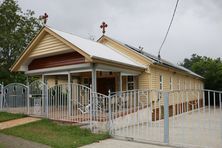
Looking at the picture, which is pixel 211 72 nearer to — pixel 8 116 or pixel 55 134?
pixel 8 116

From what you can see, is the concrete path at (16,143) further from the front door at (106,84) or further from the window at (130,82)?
the window at (130,82)

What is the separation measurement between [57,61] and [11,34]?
11.6 metres

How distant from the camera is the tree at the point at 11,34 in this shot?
2438cm

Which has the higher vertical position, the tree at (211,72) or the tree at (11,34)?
the tree at (11,34)

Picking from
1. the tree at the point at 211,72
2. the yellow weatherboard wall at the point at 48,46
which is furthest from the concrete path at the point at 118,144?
the tree at the point at 211,72

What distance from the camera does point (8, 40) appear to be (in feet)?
78.5

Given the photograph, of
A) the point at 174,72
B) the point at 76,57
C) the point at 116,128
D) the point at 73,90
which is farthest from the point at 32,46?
the point at 174,72

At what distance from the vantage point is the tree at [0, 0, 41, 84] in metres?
24.4

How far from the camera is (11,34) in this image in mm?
24594

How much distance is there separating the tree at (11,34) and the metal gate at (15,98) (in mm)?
9625

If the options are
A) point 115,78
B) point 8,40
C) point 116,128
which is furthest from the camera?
point 8,40

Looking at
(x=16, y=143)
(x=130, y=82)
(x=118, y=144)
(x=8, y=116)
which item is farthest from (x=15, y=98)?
(x=118, y=144)

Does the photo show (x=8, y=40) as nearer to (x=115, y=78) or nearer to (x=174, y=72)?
(x=115, y=78)

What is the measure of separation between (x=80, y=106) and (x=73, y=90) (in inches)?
31.6
